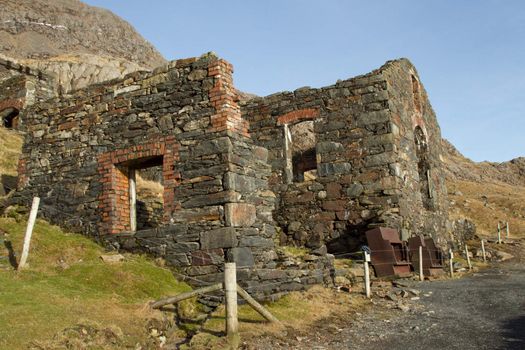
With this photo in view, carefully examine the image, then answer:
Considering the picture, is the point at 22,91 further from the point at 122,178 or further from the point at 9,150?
the point at 122,178

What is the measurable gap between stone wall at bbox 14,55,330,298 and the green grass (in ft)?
1.99

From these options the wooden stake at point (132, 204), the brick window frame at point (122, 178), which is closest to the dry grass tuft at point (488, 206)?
the wooden stake at point (132, 204)

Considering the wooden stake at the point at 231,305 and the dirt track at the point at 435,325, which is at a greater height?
the wooden stake at the point at 231,305

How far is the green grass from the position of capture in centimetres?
544

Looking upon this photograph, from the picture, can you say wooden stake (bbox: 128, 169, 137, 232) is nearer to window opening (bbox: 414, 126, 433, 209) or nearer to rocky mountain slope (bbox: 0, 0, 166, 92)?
window opening (bbox: 414, 126, 433, 209)

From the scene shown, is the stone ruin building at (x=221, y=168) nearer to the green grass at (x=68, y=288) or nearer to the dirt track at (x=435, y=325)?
the green grass at (x=68, y=288)

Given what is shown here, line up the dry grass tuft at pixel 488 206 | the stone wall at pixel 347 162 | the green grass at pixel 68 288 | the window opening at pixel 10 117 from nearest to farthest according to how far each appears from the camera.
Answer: the green grass at pixel 68 288 < the stone wall at pixel 347 162 < the window opening at pixel 10 117 < the dry grass tuft at pixel 488 206

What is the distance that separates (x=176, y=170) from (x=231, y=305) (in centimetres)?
338

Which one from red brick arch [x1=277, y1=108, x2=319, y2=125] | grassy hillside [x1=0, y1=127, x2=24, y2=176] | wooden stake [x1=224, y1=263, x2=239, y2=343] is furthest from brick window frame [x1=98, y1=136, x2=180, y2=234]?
grassy hillside [x1=0, y1=127, x2=24, y2=176]

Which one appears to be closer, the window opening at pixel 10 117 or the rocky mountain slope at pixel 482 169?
the window opening at pixel 10 117

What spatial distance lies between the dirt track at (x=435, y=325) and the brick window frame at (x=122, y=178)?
3.71m

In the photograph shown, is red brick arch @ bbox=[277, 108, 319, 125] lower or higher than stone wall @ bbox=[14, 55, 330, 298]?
higher

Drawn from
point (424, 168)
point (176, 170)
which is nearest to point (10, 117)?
point (176, 170)

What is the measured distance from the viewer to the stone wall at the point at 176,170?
8.28m
